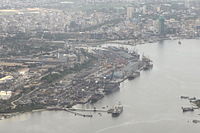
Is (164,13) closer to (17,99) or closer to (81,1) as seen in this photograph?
(81,1)

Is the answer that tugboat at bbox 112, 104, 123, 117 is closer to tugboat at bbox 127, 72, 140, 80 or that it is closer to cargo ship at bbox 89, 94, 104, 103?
cargo ship at bbox 89, 94, 104, 103

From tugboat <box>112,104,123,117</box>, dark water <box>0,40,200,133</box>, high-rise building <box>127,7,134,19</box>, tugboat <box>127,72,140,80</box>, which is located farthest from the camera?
high-rise building <box>127,7,134,19</box>

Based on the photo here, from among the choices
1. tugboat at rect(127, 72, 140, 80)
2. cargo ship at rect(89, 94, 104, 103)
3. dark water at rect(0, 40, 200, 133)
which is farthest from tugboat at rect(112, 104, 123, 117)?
tugboat at rect(127, 72, 140, 80)

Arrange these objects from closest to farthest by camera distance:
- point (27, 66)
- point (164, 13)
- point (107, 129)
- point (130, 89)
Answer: point (107, 129)
point (130, 89)
point (27, 66)
point (164, 13)

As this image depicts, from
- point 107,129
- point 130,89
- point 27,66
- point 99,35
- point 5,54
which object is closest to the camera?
point 107,129

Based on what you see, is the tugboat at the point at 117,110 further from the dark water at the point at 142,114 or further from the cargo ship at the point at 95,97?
the cargo ship at the point at 95,97

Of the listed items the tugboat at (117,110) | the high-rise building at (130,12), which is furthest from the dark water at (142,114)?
the high-rise building at (130,12)

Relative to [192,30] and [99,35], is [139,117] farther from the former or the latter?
[192,30]

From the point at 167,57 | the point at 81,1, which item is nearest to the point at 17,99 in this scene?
the point at 167,57

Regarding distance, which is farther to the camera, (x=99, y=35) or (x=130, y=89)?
(x=99, y=35)
